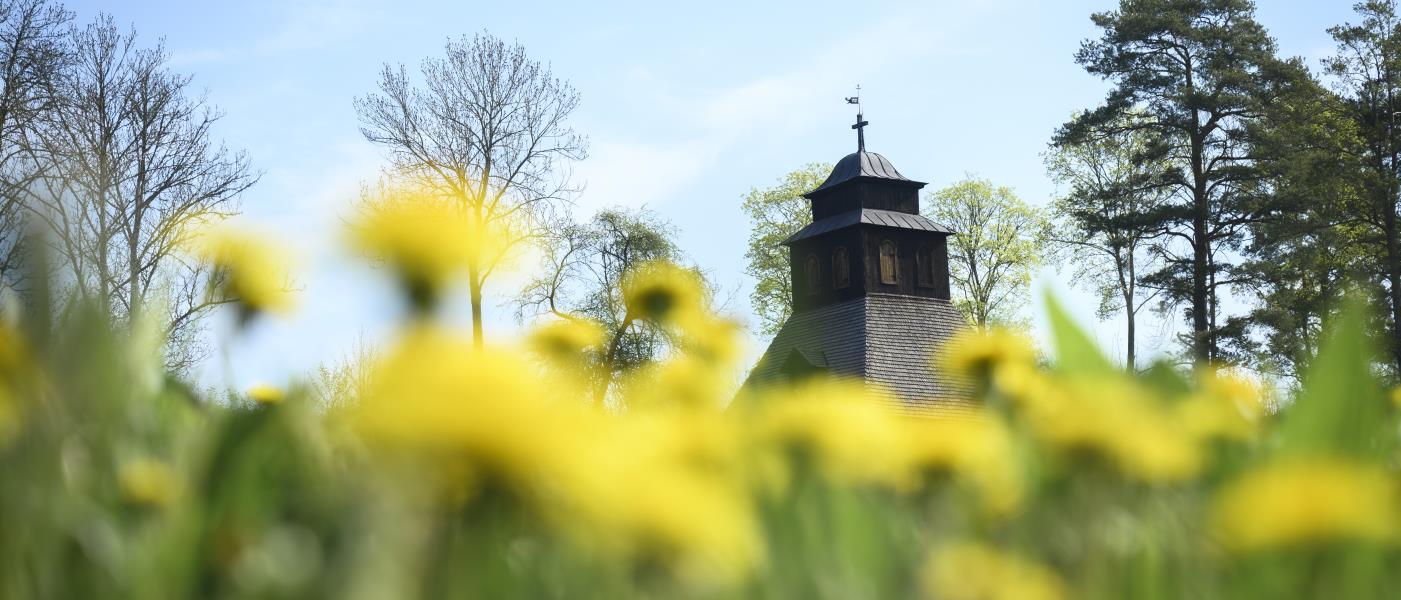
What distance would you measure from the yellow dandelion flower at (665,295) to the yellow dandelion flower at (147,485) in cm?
44

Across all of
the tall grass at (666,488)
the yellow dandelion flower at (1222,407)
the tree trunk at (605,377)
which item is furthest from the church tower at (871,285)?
the tall grass at (666,488)

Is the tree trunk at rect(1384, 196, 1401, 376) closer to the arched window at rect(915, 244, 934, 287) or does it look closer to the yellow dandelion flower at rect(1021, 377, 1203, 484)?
the arched window at rect(915, 244, 934, 287)

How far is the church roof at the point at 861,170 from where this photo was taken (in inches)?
1436

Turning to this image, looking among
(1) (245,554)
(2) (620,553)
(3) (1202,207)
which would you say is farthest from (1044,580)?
(3) (1202,207)

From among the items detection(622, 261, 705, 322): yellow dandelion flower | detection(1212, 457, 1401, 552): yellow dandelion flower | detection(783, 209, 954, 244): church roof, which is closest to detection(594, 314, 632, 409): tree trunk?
detection(622, 261, 705, 322): yellow dandelion flower

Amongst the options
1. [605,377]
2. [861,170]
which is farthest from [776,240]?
[605,377]

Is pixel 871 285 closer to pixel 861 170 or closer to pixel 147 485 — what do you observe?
pixel 861 170

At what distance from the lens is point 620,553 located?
14.3 inches

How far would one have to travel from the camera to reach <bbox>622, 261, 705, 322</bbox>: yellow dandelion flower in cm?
97

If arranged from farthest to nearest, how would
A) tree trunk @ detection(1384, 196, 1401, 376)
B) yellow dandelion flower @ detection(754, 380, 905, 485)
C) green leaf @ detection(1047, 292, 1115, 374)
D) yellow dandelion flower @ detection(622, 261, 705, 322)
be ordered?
tree trunk @ detection(1384, 196, 1401, 376)
yellow dandelion flower @ detection(622, 261, 705, 322)
green leaf @ detection(1047, 292, 1115, 374)
yellow dandelion flower @ detection(754, 380, 905, 485)

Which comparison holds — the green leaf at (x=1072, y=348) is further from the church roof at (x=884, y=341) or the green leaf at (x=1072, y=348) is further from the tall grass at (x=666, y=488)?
the church roof at (x=884, y=341)

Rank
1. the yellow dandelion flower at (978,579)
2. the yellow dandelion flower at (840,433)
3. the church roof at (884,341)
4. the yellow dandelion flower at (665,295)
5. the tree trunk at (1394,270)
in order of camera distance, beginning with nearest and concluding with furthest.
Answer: the yellow dandelion flower at (978,579)
the yellow dandelion flower at (840,433)
the yellow dandelion flower at (665,295)
the tree trunk at (1394,270)
the church roof at (884,341)

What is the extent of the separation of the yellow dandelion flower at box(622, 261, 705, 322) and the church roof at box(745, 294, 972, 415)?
106ft

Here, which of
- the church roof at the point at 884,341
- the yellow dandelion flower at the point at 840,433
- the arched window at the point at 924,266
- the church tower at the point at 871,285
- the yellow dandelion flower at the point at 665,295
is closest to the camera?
the yellow dandelion flower at the point at 840,433
